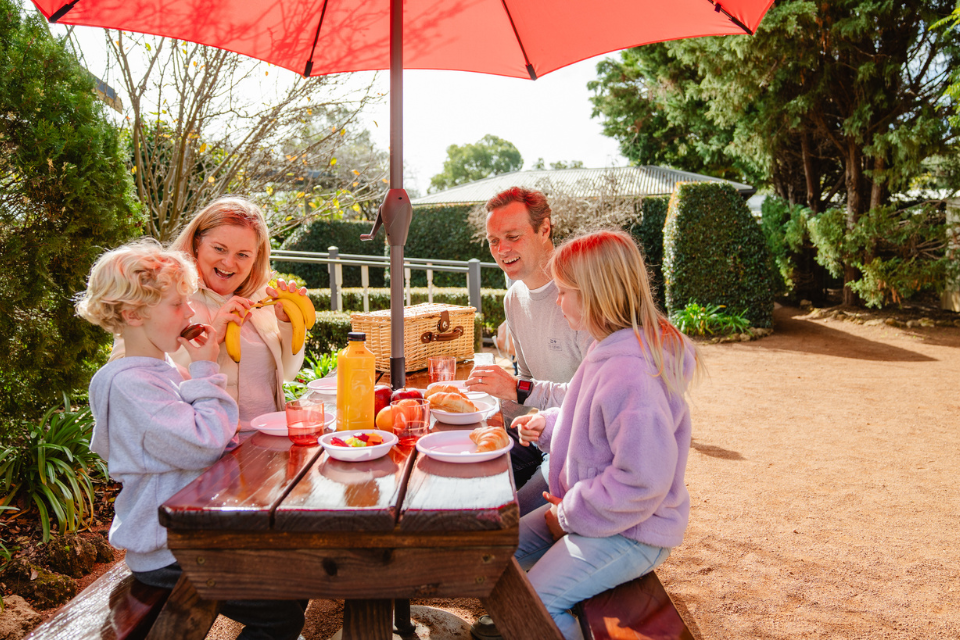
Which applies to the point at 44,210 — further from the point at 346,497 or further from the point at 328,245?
the point at 328,245

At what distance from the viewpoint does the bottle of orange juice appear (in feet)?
6.43

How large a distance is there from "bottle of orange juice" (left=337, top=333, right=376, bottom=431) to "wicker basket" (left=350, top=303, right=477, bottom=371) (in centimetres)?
108

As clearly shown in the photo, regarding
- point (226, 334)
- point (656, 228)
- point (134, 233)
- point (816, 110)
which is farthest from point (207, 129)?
point (816, 110)

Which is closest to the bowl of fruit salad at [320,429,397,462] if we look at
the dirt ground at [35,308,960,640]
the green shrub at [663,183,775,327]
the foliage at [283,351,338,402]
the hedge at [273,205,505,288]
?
the dirt ground at [35,308,960,640]

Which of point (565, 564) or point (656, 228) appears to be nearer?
point (565, 564)

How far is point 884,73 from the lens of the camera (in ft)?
37.6

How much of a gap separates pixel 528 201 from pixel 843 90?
39.9 ft

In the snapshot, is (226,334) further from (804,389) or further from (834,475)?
(804,389)

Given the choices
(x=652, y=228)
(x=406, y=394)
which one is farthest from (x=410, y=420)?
(x=652, y=228)

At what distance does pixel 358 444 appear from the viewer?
1775 mm

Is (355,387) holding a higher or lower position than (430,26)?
lower

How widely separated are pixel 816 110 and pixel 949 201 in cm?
292

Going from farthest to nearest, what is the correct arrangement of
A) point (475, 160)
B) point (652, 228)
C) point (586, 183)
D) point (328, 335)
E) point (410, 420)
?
point (475, 160), point (586, 183), point (652, 228), point (328, 335), point (410, 420)

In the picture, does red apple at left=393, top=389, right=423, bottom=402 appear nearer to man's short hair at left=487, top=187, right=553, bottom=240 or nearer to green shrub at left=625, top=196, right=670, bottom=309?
man's short hair at left=487, top=187, right=553, bottom=240
